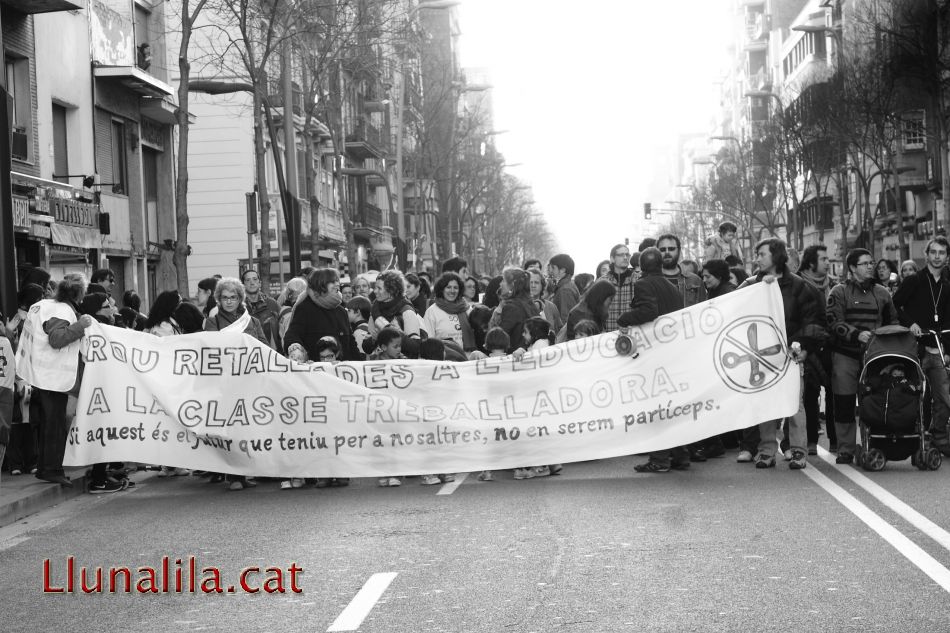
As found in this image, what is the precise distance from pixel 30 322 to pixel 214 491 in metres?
2.16

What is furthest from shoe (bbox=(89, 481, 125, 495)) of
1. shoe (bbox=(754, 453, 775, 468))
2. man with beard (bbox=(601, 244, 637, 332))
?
shoe (bbox=(754, 453, 775, 468))

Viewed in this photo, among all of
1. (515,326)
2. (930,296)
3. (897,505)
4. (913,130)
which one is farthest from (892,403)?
(913,130)

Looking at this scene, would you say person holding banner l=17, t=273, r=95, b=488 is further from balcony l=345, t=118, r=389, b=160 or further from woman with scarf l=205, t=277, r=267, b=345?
balcony l=345, t=118, r=389, b=160

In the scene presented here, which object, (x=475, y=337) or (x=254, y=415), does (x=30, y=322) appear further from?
(x=475, y=337)

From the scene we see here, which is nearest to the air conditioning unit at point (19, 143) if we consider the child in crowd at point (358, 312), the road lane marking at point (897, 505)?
the child in crowd at point (358, 312)

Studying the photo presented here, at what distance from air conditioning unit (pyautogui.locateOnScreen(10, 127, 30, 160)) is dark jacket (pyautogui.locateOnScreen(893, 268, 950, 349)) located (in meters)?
16.4

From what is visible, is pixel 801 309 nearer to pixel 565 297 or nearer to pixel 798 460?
pixel 798 460

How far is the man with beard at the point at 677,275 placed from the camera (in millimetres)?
13711

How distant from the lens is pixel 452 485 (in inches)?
492

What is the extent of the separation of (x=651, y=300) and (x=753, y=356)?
99 centimetres

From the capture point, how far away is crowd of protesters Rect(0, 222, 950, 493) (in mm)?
12781

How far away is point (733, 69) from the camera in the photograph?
5576 inches

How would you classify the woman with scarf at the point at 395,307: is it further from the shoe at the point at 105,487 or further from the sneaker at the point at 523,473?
the shoe at the point at 105,487

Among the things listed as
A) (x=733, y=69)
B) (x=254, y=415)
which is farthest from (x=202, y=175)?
(x=733, y=69)
